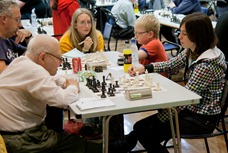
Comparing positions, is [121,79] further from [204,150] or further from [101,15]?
[101,15]

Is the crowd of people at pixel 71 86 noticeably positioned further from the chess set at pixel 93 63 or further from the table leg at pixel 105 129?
the chess set at pixel 93 63

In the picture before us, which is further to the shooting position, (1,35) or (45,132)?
(1,35)

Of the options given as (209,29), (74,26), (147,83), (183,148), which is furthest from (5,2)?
(183,148)

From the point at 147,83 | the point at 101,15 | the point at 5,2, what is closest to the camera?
the point at 147,83

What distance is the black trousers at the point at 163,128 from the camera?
289 cm

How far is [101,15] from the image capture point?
30.0 ft

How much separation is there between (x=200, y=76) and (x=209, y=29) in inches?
14.8

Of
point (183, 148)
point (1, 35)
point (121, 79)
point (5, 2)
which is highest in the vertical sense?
point (5, 2)

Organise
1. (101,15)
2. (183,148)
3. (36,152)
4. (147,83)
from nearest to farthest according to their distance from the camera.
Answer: (36,152) < (147,83) < (183,148) < (101,15)

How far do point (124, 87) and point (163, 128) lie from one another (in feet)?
1.40

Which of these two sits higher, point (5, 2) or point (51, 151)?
point (5, 2)

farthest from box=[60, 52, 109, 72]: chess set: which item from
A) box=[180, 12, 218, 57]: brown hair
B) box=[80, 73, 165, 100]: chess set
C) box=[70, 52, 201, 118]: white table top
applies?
box=[180, 12, 218, 57]: brown hair

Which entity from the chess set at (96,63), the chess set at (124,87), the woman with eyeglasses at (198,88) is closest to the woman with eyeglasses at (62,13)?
the chess set at (96,63)

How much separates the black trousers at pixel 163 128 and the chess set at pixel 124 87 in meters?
0.30
